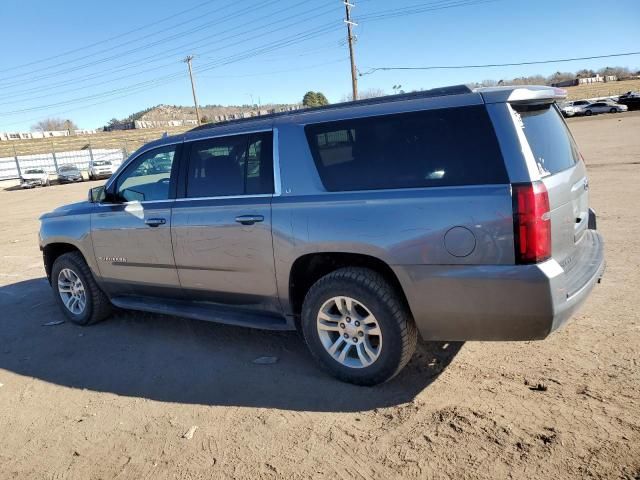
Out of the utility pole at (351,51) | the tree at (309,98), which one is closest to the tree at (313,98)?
the tree at (309,98)

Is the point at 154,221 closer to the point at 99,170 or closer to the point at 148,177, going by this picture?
the point at 148,177

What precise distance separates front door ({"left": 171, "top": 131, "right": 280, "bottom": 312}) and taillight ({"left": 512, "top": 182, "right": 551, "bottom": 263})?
5.73 feet

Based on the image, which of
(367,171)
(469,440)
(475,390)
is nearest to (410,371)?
(475,390)

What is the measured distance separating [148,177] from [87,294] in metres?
1.50

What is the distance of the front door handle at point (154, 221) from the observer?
175 inches

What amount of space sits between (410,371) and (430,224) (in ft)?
4.18

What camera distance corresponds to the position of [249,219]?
151 inches

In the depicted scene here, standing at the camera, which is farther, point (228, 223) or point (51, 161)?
point (51, 161)

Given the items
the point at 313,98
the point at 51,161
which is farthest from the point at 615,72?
the point at 51,161

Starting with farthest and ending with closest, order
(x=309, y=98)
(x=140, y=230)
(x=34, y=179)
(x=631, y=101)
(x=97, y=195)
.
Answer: (x=309, y=98), (x=631, y=101), (x=34, y=179), (x=97, y=195), (x=140, y=230)

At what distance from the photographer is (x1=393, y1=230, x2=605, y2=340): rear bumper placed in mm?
2898

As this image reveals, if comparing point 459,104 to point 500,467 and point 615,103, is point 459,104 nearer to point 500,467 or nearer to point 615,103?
point 500,467

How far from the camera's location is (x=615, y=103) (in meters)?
47.3

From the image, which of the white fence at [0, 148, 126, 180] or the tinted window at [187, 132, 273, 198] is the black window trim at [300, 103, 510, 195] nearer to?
the tinted window at [187, 132, 273, 198]
